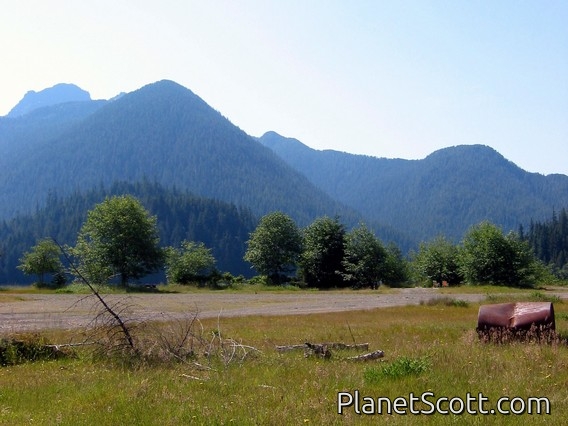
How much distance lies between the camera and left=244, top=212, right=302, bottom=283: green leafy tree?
7550cm

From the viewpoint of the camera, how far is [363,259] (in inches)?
2675

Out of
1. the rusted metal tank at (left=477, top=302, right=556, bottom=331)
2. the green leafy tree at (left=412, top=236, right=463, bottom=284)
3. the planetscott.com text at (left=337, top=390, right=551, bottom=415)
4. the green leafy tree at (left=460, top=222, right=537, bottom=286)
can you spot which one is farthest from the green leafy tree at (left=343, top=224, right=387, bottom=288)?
the planetscott.com text at (left=337, top=390, right=551, bottom=415)

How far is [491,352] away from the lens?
11.3 m

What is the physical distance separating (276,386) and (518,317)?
8287mm

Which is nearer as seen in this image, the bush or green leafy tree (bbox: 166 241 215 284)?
the bush

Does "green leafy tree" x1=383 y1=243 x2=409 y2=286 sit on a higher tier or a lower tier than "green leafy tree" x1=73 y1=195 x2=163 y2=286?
lower

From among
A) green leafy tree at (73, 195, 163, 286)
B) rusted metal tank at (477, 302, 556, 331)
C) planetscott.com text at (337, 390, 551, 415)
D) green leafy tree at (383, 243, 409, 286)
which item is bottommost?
green leafy tree at (383, 243, 409, 286)

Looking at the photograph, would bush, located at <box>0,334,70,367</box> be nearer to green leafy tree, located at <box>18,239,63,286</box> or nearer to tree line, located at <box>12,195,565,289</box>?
tree line, located at <box>12,195,565,289</box>

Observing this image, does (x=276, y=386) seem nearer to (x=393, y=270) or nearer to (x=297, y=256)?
(x=297, y=256)

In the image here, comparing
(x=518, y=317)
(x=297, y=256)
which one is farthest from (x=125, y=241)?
(x=518, y=317)

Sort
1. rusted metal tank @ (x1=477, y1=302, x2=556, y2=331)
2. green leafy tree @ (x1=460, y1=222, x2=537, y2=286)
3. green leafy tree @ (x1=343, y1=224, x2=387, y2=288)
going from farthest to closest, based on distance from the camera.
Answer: green leafy tree @ (x1=343, y1=224, x2=387, y2=288), green leafy tree @ (x1=460, y1=222, x2=537, y2=286), rusted metal tank @ (x1=477, y1=302, x2=556, y2=331)

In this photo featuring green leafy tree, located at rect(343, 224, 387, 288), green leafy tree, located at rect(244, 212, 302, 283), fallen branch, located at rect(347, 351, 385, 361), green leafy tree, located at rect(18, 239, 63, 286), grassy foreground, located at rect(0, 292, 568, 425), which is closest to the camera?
grassy foreground, located at rect(0, 292, 568, 425)

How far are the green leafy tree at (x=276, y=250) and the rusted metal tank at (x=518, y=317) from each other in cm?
6084

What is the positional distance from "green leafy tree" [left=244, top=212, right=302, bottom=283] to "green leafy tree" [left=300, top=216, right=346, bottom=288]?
3580 mm
